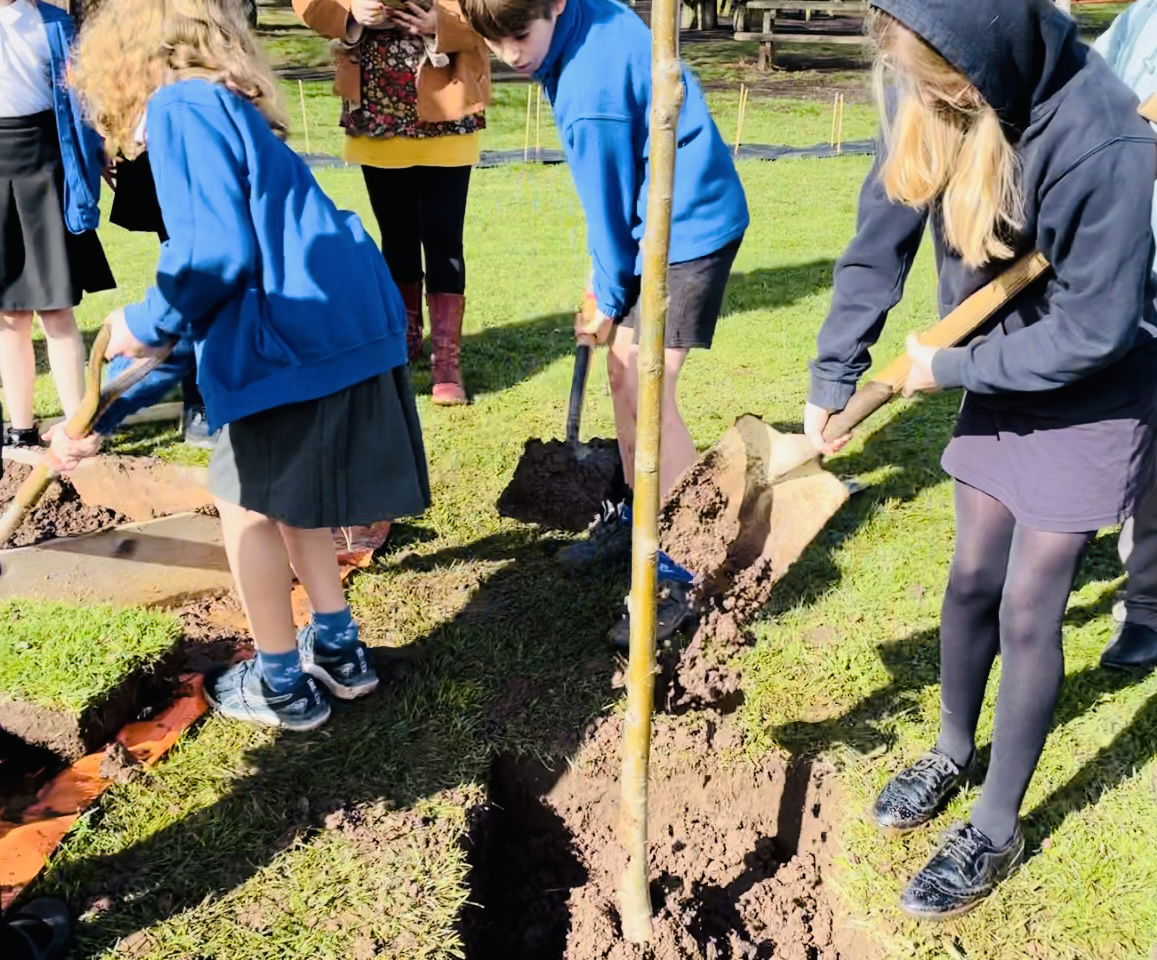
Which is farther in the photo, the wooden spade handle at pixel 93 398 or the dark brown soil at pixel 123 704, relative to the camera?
the dark brown soil at pixel 123 704

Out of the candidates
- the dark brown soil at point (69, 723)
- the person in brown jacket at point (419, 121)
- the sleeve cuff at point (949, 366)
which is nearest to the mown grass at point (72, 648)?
the dark brown soil at point (69, 723)

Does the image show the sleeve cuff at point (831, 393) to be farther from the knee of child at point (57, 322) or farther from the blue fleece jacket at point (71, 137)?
the knee of child at point (57, 322)

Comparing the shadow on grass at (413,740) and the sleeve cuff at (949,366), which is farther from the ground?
the sleeve cuff at (949,366)

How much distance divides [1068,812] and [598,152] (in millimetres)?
1934

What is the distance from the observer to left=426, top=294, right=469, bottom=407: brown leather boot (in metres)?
4.98

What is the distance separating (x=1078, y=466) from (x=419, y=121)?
3.48 meters

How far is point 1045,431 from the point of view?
6.83ft

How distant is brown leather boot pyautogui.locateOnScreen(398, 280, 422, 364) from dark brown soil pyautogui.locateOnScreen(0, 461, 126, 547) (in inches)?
64.5

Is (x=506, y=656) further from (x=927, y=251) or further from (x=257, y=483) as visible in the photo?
(x=927, y=251)

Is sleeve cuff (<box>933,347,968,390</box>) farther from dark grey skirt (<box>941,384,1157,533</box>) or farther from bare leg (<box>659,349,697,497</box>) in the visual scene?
bare leg (<box>659,349,697,497</box>)

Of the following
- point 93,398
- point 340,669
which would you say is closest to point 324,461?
point 93,398

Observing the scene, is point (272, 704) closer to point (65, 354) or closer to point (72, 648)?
point (72, 648)

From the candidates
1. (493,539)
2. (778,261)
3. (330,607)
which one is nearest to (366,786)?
(330,607)

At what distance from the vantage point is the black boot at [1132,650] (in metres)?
2.97
